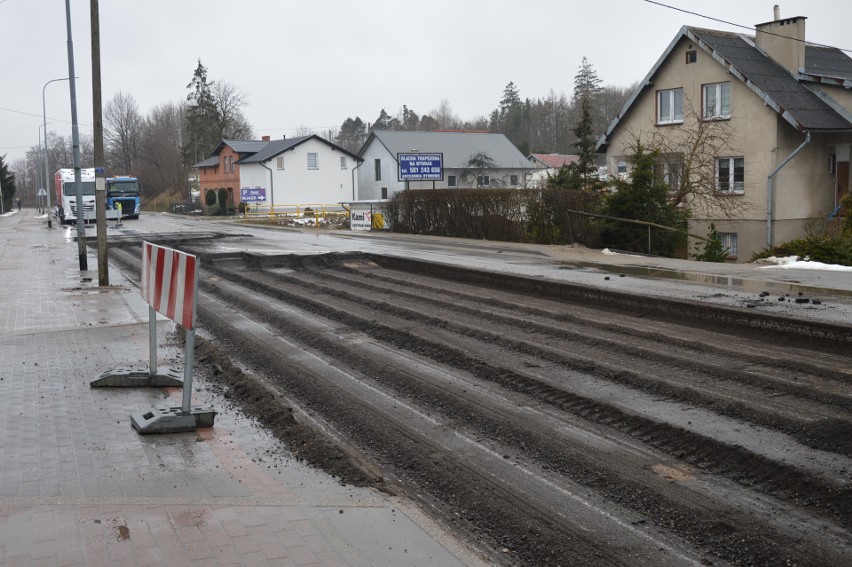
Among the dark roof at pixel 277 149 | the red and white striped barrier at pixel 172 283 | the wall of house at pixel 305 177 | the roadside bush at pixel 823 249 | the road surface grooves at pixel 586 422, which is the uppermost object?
the dark roof at pixel 277 149

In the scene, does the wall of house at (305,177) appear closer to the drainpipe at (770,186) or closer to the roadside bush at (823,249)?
the drainpipe at (770,186)

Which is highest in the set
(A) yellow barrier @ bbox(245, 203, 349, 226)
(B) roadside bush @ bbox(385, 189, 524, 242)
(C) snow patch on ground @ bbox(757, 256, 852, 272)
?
(A) yellow barrier @ bbox(245, 203, 349, 226)

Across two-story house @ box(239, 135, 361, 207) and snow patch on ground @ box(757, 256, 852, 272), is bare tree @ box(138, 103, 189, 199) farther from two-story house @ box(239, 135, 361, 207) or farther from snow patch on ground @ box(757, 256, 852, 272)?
snow patch on ground @ box(757, 256, 852, 272)

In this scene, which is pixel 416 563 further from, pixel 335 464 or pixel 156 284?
pixel 156 284

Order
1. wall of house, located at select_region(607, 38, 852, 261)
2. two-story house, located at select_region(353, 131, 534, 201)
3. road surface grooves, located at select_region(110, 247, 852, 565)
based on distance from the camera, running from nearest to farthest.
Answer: road surface grooves, located at select_region(110, 247, 852, 565)
wall of house, located at select_region(607, 38, 852, 261)
two-story house, located at select_region(353, 131, 534, 201)

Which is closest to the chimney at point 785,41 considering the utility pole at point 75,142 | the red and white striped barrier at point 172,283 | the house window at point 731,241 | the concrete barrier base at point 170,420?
the house window at point 731,241

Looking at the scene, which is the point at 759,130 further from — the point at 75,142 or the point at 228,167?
the point at 228,167

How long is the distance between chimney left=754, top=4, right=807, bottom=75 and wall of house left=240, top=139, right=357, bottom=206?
45436mm

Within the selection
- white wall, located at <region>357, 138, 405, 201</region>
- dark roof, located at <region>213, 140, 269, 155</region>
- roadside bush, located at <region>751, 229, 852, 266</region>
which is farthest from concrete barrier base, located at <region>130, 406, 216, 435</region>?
dark roof, located at <region>213, 140, 269, 155</region>

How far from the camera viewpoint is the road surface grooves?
503 cm

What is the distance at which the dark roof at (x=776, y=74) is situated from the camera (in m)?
31.8

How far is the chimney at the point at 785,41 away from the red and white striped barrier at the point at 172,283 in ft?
104

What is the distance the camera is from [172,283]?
7.63 metres

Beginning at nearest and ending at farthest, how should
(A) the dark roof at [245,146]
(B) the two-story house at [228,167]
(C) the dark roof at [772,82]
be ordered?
(C) the dark roof at [772,82]
(A) the dark roof at [245,146]
(B) the two-story house at [228,167]
